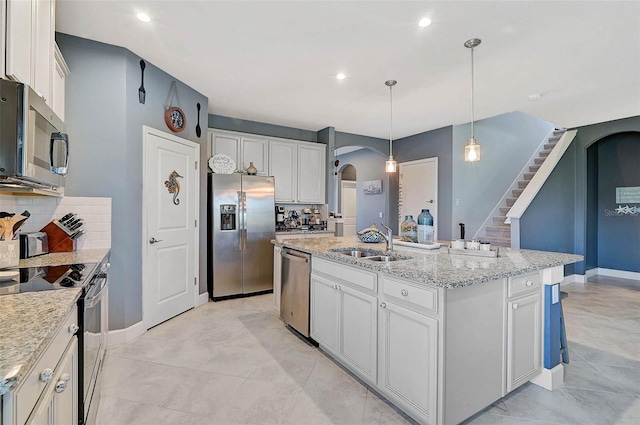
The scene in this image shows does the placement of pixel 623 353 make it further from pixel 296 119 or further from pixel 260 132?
pixel 260 132

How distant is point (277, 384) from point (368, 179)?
594 cm

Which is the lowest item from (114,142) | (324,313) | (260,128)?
(324,313)

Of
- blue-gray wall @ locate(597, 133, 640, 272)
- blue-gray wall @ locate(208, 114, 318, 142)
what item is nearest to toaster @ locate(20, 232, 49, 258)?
blue-gray wall @ locate(208, 114, 318, 142)

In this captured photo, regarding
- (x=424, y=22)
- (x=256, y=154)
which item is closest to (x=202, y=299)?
(x=256, y=154)

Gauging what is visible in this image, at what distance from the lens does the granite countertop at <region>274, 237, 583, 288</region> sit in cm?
162

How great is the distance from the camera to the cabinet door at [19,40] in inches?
55.1

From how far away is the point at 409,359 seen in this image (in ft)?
5.74

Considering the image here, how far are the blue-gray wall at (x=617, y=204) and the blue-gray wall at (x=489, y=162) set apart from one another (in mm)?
1307

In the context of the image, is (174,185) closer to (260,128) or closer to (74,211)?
(74,211)

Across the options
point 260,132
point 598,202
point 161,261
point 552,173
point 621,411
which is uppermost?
point 260,132

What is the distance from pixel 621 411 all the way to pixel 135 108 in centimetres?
436

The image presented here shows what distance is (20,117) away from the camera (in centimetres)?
131

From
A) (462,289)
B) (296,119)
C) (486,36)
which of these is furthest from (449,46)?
(296,119)

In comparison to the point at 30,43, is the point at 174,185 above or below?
below
